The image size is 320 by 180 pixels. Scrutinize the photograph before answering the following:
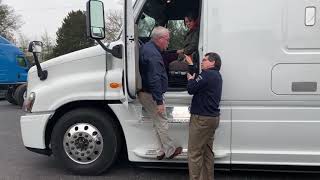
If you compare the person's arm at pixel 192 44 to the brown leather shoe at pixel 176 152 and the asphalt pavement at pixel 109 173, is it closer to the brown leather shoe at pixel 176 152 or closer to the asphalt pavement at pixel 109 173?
the brown leather shoe at pixel 176 152

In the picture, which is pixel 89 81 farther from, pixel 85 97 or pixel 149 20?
pixel 149 20

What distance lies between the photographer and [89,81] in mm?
5977

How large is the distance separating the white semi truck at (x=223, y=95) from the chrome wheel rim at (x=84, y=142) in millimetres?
13

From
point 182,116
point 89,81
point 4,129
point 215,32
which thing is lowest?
point 4,129

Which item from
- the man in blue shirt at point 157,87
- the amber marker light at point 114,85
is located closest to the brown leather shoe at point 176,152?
the man in blue shirt at point 157,87

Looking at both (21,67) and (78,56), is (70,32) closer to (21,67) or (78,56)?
(21,67)

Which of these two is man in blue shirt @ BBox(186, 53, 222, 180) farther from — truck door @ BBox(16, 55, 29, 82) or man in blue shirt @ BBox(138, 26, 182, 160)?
truck door @ BBox(16, 55, 29, 82)

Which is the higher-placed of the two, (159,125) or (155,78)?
(155,78)

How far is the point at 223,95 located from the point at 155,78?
33.2 inches

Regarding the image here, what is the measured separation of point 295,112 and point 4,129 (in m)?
7.11

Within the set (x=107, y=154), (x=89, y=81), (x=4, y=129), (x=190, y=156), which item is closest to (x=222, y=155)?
(x=190, y=156)

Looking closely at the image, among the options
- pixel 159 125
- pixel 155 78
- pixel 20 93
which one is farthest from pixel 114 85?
pixel 20 93

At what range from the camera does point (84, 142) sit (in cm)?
614

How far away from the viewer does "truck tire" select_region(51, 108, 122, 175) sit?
20.0ft
